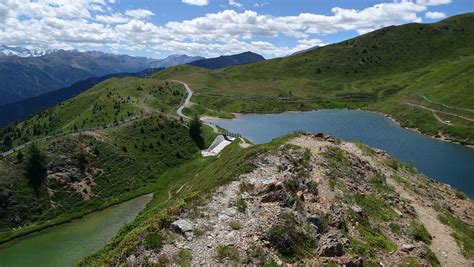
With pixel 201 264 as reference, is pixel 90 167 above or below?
below

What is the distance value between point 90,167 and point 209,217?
6992 centimetres

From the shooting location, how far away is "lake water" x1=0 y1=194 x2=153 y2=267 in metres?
61.6

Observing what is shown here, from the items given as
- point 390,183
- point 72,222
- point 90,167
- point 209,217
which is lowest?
point 72,222

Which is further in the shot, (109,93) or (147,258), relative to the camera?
(109,93)

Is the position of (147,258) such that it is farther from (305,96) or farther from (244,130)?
(305,96)

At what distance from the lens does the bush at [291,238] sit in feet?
94.5

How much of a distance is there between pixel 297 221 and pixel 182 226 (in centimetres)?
882

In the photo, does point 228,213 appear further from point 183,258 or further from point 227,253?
point 183,258

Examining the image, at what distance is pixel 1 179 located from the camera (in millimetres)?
81750

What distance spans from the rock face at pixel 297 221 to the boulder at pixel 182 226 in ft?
0.24

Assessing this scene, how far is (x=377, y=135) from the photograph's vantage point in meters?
120

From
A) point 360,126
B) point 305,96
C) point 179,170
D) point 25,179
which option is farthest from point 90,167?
point 305,96

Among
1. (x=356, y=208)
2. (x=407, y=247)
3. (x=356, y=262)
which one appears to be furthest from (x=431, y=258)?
(x=356, y=262)

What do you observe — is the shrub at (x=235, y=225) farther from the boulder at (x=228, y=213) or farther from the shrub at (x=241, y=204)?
the shrub at (x=241, y=204)
